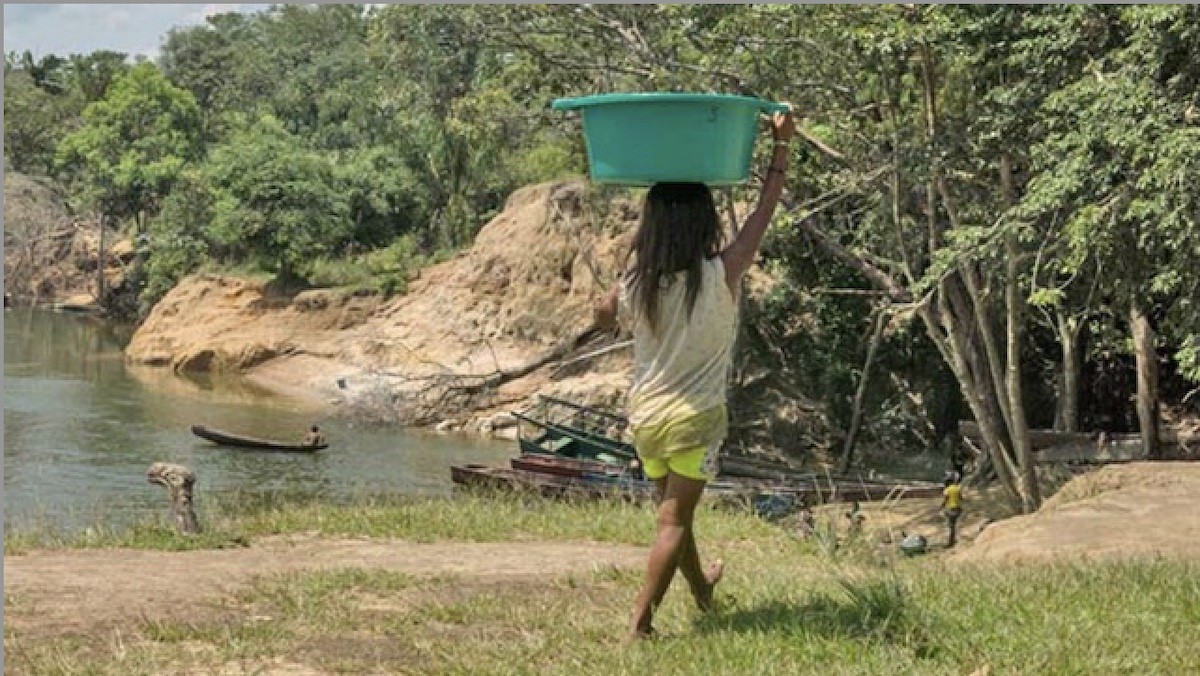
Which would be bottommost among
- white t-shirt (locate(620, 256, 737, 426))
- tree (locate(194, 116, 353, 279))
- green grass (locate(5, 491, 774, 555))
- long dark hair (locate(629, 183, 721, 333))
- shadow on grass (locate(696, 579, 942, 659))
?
green grass (locate(5, 491, 774, 555))

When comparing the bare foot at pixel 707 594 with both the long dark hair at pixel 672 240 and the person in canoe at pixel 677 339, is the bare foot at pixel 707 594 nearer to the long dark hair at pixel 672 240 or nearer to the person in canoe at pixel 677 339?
the person in canoe at pixel 677 339

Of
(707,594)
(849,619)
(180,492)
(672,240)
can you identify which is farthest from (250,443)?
(672,240)

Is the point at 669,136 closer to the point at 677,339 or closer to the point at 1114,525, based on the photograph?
the point at 677,339

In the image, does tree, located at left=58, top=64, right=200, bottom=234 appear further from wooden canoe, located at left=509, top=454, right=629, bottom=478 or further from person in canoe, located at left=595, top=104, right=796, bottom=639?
person in canoe, located at left=595, top=104, right=796, bottom=639

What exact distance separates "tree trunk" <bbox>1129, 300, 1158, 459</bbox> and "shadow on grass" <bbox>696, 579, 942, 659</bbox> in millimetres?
13279

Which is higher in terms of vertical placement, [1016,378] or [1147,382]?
[1016,378]

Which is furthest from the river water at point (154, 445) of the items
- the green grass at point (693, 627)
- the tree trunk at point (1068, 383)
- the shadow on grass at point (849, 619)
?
the shadow on grass at point (849, 619)

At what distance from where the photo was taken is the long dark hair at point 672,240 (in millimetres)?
4281

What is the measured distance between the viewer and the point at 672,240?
428cm

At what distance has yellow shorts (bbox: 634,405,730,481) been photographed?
432 centimetres

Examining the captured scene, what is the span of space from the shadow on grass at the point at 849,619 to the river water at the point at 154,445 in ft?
35.7

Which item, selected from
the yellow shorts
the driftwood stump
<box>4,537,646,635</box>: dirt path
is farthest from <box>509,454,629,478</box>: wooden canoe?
the yellow shorts

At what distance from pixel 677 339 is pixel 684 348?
4cm

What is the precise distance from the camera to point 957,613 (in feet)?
15.3
